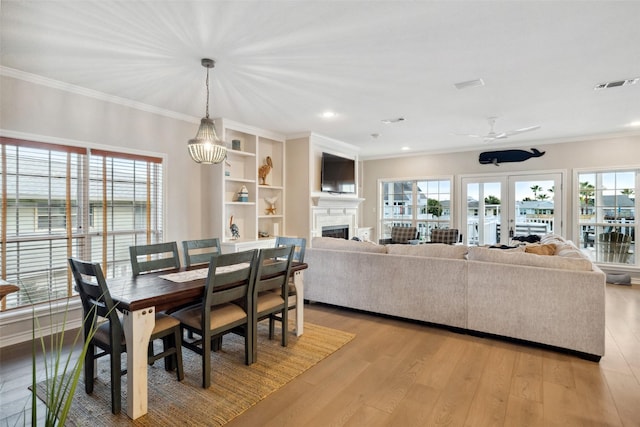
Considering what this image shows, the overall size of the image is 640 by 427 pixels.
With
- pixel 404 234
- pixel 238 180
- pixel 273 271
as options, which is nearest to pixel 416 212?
pixel 404 234

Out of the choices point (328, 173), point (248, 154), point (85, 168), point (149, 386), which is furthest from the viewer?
point (328, 173)

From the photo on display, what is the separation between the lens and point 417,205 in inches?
320

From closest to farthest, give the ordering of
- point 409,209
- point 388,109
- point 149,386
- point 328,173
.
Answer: point 149,386 < point 388,109 < point 328,173 < point 409,209

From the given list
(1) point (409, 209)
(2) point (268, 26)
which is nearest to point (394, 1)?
(2) point (268, 26)

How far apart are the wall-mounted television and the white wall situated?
1483mm

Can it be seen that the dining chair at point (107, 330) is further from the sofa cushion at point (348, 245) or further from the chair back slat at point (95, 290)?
the sofa cushion at point (348, 245)

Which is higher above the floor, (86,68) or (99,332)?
(86,68)

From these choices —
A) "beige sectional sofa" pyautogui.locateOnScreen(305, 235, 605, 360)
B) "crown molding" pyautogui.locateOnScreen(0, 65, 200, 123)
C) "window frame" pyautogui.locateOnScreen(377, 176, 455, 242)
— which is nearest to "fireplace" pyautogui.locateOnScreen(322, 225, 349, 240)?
"window frame" pyautogui.locateOnScreen(377, 176, 455, 242)

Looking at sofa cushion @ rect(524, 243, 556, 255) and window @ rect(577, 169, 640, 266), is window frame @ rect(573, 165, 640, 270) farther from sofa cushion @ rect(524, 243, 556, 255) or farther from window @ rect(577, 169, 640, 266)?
sofa cushion @ rect(524, 243, 556, 255)

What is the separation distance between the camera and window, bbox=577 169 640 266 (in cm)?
599

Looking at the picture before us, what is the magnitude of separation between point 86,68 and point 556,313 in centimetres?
489

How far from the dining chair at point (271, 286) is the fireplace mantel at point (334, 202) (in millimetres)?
3074

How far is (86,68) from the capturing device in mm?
3320

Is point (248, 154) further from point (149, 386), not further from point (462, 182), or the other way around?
point (462, 182)
